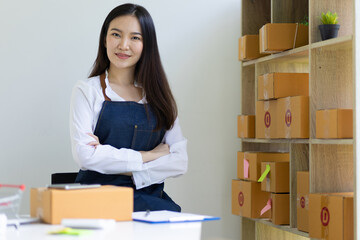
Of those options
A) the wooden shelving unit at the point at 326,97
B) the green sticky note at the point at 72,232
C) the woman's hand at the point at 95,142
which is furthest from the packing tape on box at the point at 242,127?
the green sticky note at the point at 72,232

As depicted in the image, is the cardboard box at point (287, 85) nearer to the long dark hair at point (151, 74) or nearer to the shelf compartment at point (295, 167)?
the shelf compartment at point (295, 167)

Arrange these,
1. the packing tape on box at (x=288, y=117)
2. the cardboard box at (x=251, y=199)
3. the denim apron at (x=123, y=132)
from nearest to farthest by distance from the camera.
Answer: the denim apron at (x=123, y=132)
the packing tape on box at (x=288, y=117)
the cardboard box at (x=251, y=199)

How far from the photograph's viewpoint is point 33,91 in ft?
11.3

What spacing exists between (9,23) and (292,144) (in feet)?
5.82

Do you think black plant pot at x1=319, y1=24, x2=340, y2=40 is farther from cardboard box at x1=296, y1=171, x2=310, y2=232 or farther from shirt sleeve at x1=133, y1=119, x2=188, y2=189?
shirt sleeve at x1=133, y1=119, x2=188, y2=189

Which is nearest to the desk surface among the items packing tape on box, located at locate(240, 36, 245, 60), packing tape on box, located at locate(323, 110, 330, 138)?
packing tape on box, located at locate(323, 110, 330, 138)

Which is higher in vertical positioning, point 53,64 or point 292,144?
point 53,64

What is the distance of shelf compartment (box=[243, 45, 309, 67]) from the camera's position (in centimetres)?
296

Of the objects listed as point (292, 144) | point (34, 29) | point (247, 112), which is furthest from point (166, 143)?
point (34, 29)

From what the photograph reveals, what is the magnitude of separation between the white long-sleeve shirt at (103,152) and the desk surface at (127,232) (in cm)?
86

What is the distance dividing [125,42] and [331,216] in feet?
3.89

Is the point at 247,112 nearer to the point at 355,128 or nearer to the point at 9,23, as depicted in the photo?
the point at 355,128

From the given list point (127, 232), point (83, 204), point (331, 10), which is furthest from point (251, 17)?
point (127, 232)

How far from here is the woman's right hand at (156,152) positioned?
2508 millimetres
